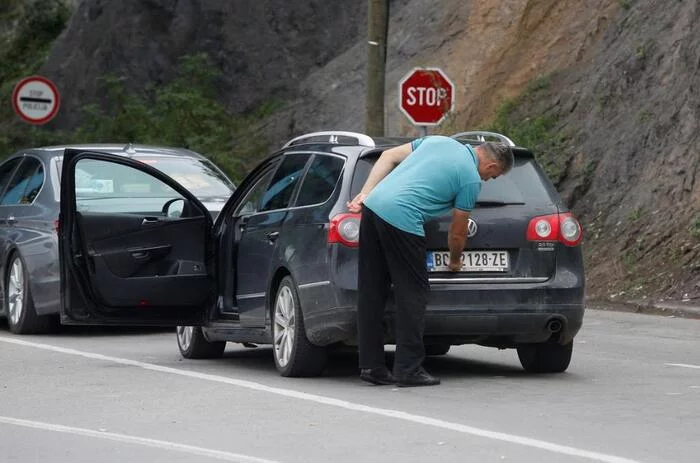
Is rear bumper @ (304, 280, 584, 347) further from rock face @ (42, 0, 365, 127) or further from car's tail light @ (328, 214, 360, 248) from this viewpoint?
rock face @ (42, 0, 365, 127)

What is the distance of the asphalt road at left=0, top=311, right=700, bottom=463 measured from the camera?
7988 millimetres

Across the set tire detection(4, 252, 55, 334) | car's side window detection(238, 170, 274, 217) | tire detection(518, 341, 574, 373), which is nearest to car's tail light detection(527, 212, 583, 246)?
tire detection(518, 341, 574, 373)

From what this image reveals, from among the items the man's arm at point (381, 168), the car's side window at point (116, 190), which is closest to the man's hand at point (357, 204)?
the man's arm at point (381, 168)

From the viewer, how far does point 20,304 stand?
1536 centimetres

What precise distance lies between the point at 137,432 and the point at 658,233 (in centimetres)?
1139

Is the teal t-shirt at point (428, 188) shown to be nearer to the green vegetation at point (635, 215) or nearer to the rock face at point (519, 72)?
the rock face at point (519, 72)

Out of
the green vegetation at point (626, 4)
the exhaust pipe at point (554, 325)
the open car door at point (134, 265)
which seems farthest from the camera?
the green vegetation at point (626, 4)

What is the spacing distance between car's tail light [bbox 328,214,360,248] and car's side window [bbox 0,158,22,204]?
22.5 feet

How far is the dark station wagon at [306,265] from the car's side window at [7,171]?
450 centimetres

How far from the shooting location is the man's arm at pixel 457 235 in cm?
1027

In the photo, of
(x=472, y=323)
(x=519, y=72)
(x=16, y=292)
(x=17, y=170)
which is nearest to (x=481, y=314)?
(x=472, y=323)

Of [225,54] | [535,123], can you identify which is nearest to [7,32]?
[225,54]

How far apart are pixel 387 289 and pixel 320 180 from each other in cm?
111

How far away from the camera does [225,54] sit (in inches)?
1337
